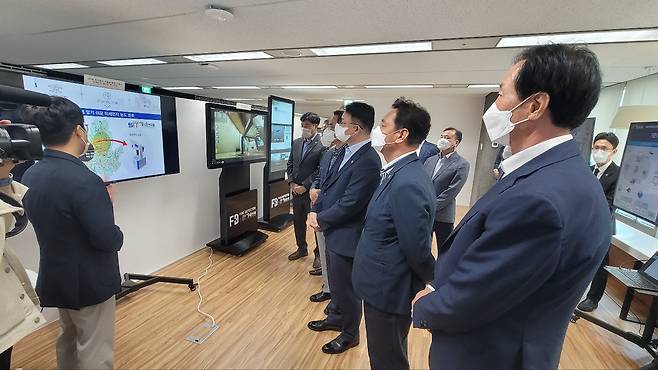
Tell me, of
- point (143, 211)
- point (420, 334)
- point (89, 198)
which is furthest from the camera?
point (143, 211)

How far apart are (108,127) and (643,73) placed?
5489 mm

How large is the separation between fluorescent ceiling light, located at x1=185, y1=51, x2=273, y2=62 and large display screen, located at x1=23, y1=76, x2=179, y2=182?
4.85 feet

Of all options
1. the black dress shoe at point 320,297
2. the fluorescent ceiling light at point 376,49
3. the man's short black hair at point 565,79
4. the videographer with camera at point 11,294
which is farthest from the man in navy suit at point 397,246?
the fluorescent ceiling light at point 376,49

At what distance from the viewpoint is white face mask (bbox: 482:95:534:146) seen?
814 mm

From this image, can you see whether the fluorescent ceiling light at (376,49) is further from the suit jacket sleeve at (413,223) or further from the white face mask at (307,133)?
the suit jacket sleeve at (413,223)

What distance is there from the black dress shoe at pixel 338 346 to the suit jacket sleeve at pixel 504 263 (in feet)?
4.51

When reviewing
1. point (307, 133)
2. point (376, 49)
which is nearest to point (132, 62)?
point (307, 133)

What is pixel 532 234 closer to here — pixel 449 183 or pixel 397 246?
pixel 397 246

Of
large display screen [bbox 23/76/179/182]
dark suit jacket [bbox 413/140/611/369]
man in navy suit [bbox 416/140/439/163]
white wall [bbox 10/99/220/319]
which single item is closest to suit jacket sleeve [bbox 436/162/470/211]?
man in navy suit [bbox 416/140/439/163]

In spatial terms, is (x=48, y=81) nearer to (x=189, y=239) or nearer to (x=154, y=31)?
(x=154, y=31)

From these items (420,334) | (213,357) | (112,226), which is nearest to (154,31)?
(112,226)

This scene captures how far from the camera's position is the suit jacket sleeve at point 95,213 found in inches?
46.5

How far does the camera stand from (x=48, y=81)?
5.42ft

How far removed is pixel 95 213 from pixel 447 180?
2726 mm
